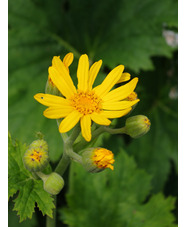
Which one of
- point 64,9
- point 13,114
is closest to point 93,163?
point 13,114

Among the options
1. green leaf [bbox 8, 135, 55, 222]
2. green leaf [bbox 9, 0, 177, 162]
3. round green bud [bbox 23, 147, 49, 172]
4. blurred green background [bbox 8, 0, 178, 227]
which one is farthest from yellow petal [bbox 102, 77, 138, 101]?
green leaf [bbox 9, 0, 177, 162]

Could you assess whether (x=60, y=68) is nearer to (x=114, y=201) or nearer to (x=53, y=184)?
(x=53, y=184)

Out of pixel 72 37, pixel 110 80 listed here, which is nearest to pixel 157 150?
pixel 72 37

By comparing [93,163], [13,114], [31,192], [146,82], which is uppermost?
[146,82]

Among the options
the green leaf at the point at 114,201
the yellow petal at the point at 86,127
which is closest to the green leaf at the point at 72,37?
the green leaf at the point at 114,201

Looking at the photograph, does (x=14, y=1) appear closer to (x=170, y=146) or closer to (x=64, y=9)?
(x=64, y=9)

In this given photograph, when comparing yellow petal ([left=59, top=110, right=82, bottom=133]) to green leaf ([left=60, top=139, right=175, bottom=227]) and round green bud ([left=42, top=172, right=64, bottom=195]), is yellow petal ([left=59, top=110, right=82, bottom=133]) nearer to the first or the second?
round green bud ([left=42, top=172, right=64, bottom=195])
